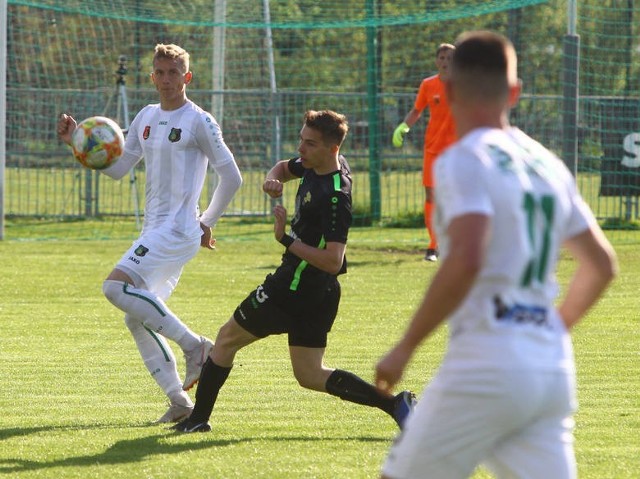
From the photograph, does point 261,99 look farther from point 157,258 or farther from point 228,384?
point 157,258

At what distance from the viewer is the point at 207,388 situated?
22.5 feet

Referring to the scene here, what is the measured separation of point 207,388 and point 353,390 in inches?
30.3

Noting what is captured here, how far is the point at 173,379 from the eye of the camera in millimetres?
7324

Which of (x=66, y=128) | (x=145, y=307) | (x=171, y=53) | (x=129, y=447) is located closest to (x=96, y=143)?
(x=66, y=128)

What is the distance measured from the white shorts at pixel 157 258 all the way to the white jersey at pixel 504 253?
13.0 ft

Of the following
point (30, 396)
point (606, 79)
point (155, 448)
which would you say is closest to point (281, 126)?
point (606, 79)

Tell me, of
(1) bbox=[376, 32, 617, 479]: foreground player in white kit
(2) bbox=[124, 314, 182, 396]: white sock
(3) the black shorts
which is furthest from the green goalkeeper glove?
(1) bbox=[376, 32, 617, 479]: foreground player in white kit

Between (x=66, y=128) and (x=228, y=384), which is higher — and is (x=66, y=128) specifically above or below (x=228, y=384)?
above

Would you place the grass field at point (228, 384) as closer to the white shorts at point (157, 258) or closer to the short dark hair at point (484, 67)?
the white shorts at point (157, 258)

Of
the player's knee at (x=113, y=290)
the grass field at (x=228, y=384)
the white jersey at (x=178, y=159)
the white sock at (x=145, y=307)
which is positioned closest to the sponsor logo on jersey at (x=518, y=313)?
the grass field at (x=228, y=384)

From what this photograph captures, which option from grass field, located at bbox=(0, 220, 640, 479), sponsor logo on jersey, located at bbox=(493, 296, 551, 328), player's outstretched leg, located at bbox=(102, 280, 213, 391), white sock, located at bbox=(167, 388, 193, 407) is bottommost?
grass field, located at bbox=(0, 220, 640, 479)

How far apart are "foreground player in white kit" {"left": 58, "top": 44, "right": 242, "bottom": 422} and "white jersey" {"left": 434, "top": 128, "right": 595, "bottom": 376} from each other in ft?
12.6

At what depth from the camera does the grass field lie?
627cm

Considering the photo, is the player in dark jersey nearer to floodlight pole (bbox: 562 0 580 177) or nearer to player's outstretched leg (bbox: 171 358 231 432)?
player's outstretched leg (bbox: 171 358 231 432)
